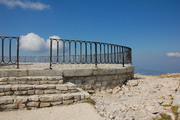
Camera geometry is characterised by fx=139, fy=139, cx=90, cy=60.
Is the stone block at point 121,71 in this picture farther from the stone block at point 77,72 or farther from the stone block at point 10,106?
the stone block at point 10,106

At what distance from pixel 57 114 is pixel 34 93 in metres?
1.41

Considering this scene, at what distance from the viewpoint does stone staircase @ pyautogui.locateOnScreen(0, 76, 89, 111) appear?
4754 mm

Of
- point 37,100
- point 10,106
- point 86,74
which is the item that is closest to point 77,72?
point 86,74

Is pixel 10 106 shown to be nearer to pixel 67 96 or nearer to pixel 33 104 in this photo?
pixel 33 104

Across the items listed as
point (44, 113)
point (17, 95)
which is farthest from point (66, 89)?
point (17, 95)

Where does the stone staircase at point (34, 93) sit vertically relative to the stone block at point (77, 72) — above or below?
below

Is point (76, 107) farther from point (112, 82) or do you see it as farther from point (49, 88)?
point (112, 82)

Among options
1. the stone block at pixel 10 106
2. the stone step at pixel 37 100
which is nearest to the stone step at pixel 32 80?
the stone step at pixel 37 100

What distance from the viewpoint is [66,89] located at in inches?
220

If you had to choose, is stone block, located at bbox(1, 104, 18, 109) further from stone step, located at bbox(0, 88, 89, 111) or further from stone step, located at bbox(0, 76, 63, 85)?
stone step, located at bbox(0, 76, 63, 85)

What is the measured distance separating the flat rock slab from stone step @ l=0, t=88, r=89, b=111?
186 mm

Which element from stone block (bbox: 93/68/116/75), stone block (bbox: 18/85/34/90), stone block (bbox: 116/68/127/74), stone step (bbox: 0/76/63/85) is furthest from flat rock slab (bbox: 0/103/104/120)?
stone block (bbox: 116/68/127/74)

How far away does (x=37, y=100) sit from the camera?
4.88 metres

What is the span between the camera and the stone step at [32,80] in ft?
18.2
